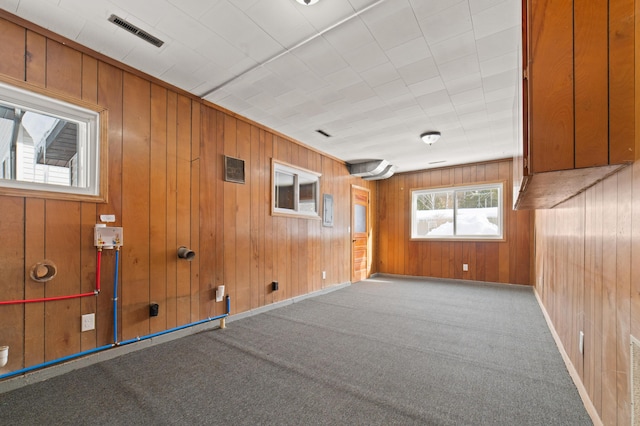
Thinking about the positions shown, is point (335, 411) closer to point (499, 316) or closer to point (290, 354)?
point (290, 354)

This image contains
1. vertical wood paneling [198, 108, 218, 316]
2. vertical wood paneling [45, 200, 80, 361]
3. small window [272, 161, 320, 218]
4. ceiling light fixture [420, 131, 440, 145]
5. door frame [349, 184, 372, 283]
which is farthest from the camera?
door frame [349, 184, 372, 283]

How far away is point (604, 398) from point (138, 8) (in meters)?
3.51

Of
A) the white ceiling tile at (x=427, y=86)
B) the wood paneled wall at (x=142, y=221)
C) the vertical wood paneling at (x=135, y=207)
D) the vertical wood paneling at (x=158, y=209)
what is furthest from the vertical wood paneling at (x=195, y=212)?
the white ceiling tile at (x=427, y=86)

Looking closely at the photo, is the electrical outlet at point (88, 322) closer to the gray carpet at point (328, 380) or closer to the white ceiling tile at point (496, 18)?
the gray carpet at point (328, 380)

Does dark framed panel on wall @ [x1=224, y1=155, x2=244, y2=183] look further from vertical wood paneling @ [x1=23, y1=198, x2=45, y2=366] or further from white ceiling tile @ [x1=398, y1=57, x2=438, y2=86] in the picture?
white ceiling tile @ [x1=398, y1=57, x2=438, y2=86]

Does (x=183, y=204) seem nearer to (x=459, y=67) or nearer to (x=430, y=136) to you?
(x=459, y=67)

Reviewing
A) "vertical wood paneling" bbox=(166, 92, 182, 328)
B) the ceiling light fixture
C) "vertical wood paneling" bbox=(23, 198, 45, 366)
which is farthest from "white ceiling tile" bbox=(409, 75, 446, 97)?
"vertical wood paneling" bbox=(23, 198, 45, 366)

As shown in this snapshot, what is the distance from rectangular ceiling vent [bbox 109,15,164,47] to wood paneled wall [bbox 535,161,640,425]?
9.59ft

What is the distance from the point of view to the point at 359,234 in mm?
6219

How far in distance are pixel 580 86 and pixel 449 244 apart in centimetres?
533

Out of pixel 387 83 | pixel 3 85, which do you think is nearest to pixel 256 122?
pixel 387 83

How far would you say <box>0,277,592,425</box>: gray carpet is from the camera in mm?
1617

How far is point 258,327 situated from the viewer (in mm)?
3127

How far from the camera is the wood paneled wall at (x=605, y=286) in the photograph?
1097 mm
